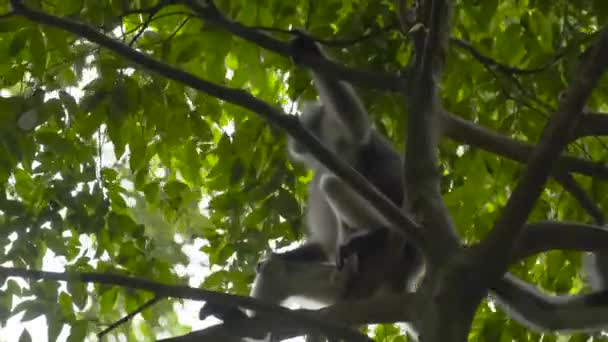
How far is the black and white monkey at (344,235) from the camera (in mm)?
3473

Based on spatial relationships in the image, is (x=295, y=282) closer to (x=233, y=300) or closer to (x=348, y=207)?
(x=348, y=207)

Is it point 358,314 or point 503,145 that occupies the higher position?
point 503,145

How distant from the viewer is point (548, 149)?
7.02 feet

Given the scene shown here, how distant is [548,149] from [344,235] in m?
1.76

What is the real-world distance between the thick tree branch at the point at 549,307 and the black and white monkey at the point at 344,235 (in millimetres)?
562

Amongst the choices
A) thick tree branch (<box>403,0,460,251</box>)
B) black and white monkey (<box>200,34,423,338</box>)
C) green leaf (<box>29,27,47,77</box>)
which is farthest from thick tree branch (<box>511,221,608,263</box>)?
green leaf (<box>29,27,47,77</box>)

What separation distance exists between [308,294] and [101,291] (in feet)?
2.88

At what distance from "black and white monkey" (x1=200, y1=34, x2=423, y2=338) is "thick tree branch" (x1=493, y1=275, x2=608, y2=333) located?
0.56 metres

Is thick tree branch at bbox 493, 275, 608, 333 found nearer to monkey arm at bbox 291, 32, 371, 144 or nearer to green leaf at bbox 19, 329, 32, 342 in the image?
monkey arm at bbox 291, 32, 371, 144

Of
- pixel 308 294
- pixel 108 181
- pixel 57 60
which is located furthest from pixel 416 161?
pixel 57 60

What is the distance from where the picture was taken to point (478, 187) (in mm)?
3377

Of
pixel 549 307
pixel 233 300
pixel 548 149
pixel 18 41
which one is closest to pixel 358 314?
pixel 233 300

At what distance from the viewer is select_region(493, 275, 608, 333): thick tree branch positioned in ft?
9.09

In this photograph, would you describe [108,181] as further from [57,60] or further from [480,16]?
[480,16]
